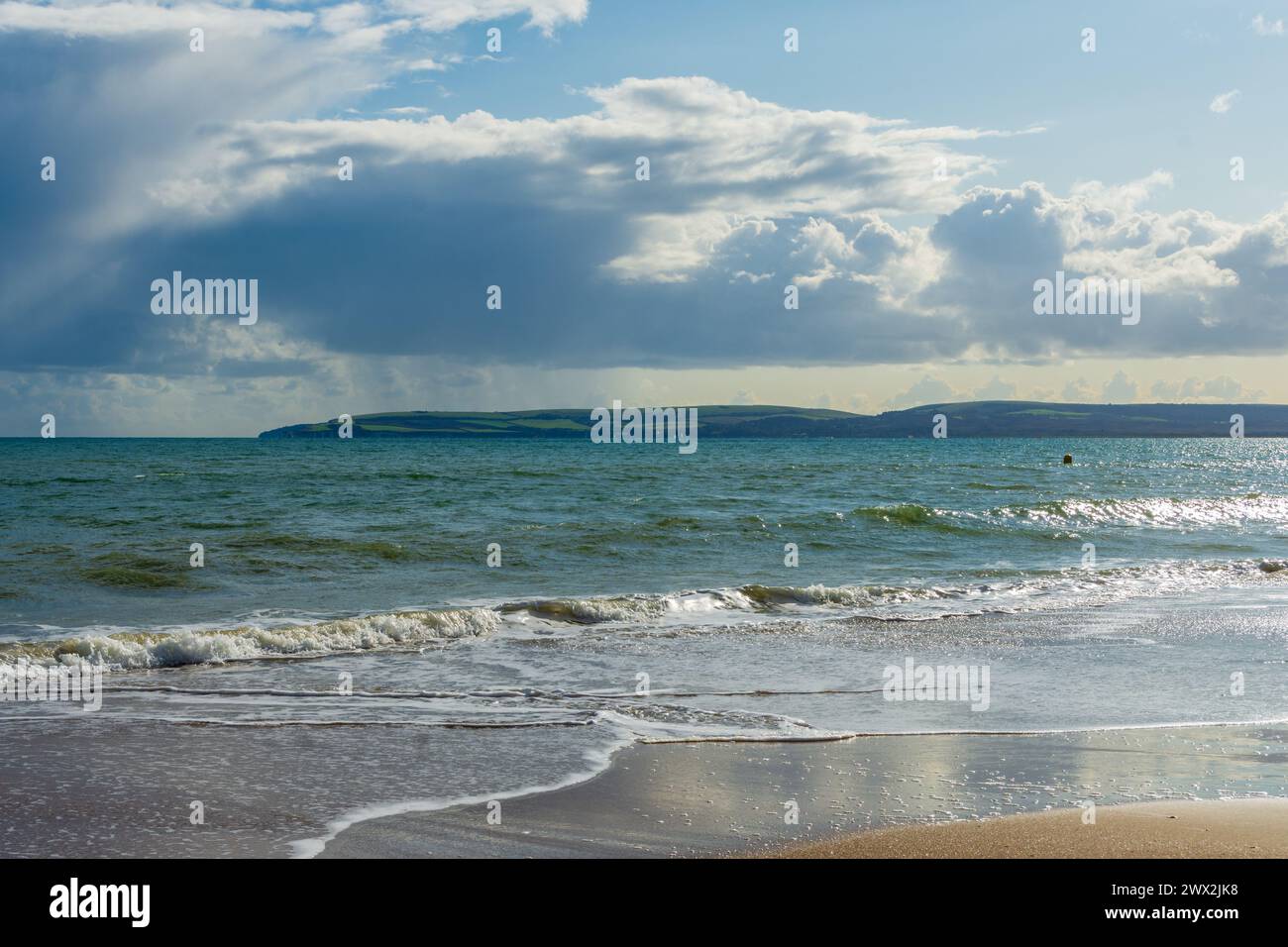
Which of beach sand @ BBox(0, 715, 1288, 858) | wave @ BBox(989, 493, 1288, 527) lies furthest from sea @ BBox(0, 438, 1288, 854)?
wave @ BBox(989, 493, 1288, 527)

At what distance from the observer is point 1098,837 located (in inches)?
237

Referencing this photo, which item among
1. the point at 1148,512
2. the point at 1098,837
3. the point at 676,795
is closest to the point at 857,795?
the point at 676,795

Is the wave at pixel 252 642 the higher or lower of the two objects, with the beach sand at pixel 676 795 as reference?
higher

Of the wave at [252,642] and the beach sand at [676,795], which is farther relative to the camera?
the wave at [252,642]

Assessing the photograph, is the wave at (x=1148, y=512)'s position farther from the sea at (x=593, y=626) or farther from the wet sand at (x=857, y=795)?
the wet sand at (x=857, y=795)

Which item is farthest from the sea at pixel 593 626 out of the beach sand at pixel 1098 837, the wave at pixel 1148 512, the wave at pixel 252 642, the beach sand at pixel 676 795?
the beach sand at pixel 1098 837

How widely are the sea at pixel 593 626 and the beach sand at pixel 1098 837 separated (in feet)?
8.14

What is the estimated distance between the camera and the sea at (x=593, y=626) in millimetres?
9359

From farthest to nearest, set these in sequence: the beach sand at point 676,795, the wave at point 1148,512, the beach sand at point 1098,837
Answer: the wave at point 1148,512 → the beach sand at point 676,795 → the beach sand at point 1098,837

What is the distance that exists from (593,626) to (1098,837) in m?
10.5

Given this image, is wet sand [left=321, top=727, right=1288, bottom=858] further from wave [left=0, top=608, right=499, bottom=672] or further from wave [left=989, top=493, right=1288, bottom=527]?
wave [left=989, top=493, right=1288, bottom=527]

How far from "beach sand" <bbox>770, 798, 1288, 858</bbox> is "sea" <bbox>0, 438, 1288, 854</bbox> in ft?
8.14
